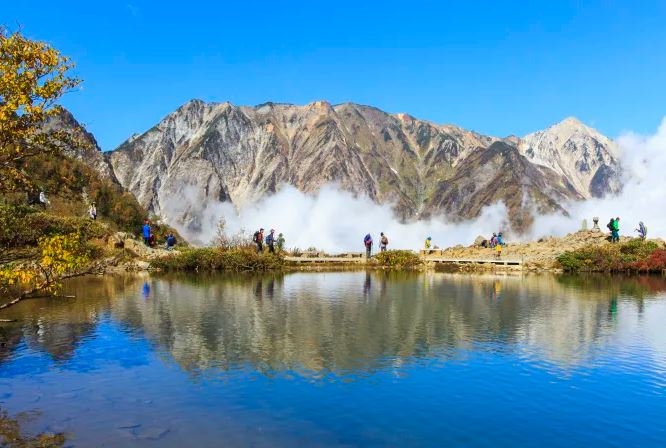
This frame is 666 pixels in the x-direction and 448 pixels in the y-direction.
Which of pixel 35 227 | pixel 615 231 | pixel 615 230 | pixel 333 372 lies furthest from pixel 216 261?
pixel 615 231

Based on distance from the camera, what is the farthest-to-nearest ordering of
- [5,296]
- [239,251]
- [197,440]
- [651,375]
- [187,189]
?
[187,189] < [239,251] < [5,296] < [651,375] < [197,440]

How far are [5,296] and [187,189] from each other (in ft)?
541

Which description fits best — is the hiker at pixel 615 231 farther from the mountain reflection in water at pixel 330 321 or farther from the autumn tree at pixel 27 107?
the autumn tree at pixel 27 107

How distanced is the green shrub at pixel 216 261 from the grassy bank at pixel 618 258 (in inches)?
1286

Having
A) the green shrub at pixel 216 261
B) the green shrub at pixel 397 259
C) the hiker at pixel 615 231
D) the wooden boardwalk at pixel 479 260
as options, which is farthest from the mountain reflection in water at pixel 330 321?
the hiker at pixel 615 231

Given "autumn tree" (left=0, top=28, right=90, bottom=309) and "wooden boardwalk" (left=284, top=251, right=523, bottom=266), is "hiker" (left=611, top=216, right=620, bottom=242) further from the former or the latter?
"autumn tree" (left=0, top=28, right=90, bottom=309)

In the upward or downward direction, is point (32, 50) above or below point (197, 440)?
above

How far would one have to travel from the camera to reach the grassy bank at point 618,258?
2542 inches

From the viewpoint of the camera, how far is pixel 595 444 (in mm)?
14945

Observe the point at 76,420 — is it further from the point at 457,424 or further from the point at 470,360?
the point at 470,360

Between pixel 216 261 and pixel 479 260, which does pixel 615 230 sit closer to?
pixel 479 260

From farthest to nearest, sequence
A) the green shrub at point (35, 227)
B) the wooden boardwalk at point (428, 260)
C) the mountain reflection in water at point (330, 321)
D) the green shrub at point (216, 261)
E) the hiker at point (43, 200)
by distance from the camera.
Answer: the wooden boardwalk at point (428, 260) → the green shrub at point (216, 261) → the hiker at point (43, 200) → the green shrub at point (35, 227) → the mountain reflection in water at point (330, 321)

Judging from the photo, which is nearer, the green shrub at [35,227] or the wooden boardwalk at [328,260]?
the green shrub at [35,227]

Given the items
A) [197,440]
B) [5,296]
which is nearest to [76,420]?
[197,440]
